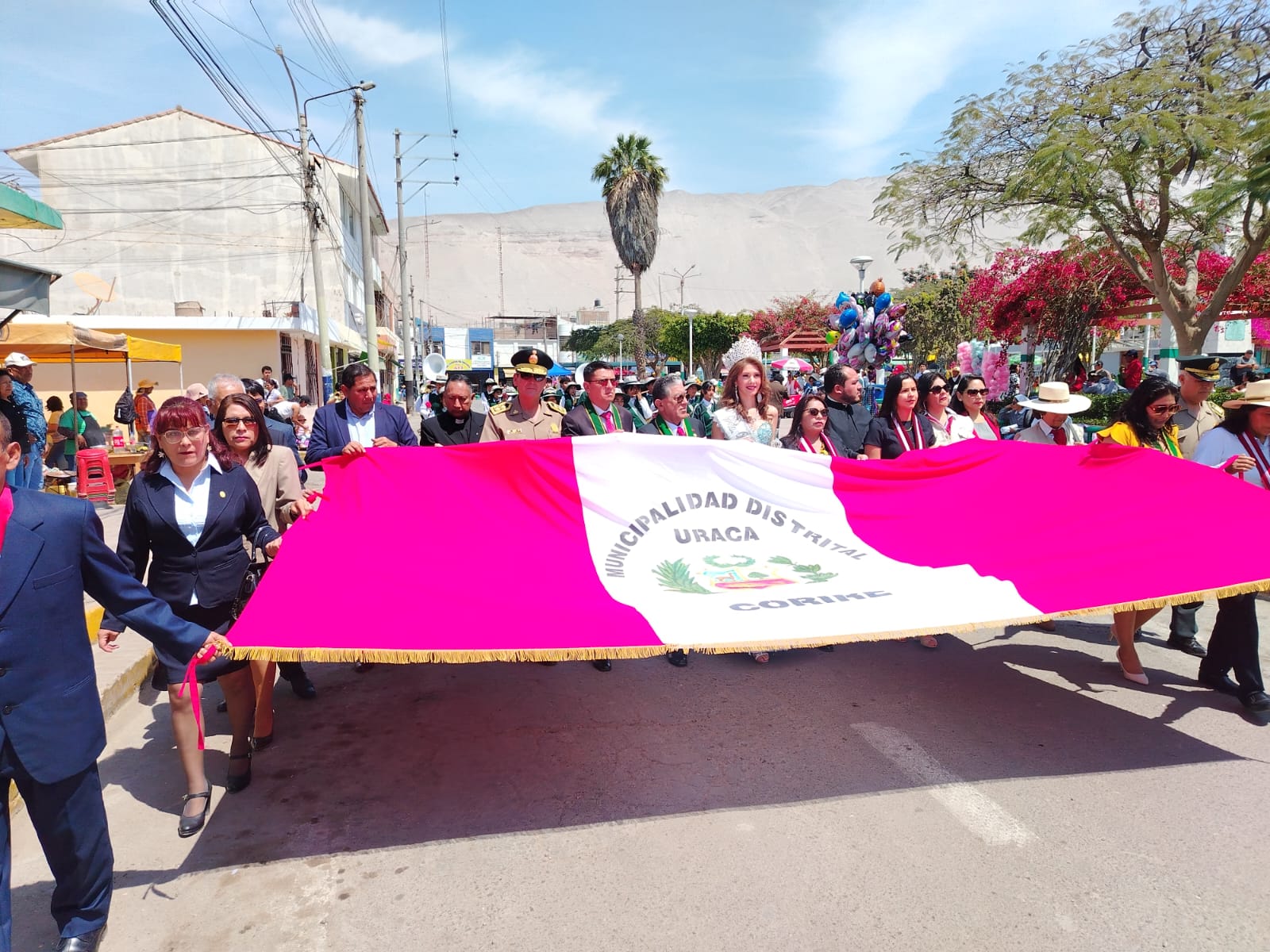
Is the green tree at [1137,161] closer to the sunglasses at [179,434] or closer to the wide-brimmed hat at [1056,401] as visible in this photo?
the wide-brimmed hat at [1056,401]

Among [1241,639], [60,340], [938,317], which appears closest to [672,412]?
[1241,639]

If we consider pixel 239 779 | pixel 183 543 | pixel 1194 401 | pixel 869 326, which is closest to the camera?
pixel 183 543

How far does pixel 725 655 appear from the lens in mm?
5762

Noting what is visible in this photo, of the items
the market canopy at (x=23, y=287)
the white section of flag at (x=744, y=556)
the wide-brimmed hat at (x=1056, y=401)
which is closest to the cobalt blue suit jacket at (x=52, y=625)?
the white section of flag at (x=744, y=556)

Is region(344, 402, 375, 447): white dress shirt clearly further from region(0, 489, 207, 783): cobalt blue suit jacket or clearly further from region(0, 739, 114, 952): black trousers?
region(0, 739, 114, 952): black trousers

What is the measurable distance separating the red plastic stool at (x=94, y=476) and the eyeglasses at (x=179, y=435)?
9.67m

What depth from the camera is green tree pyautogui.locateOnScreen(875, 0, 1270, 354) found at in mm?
13844

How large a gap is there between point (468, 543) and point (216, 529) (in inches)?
44.6

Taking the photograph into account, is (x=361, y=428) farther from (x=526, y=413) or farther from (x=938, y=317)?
(x=938, y=317)

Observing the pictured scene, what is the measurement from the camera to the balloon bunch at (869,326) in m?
14.9

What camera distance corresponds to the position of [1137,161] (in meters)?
14.5

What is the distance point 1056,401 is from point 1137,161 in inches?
440

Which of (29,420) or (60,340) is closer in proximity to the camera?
(29,420)

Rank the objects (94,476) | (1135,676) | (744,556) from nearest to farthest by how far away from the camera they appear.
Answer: (744,556) → (1135,676) → (94,476)
